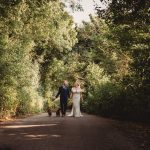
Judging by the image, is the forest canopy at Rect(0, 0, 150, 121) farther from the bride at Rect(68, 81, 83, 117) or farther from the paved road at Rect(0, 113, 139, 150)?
the paved road at Rect(0, 113, 139, 150)

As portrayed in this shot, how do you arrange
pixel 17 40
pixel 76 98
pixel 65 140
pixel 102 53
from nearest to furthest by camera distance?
1. pixel 65 140
2. pixel 17 40
3. pixel 76 98
4. pixel 102 53

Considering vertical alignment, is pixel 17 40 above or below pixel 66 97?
above

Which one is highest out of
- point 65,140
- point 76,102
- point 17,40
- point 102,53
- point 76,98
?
point 102,53

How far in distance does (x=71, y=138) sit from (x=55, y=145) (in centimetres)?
149

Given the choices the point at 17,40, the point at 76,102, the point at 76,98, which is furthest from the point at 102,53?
the point at 17,40

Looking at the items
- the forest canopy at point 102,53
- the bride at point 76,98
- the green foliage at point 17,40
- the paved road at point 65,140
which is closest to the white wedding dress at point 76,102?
the bride at point 76,98

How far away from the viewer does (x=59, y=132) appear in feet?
45.5

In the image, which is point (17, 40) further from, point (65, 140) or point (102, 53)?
point (102, 53)

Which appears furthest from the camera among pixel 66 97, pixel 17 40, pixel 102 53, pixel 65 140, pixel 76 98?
pixel 102 53

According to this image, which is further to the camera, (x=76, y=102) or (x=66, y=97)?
(x=76, y=102)

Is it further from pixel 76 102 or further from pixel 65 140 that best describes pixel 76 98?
pixel 65 140

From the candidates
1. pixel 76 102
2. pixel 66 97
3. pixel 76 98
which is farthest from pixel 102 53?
pixel 66 97

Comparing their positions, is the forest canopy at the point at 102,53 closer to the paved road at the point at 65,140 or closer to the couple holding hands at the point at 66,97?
the couple holding hands at the point at 66,97

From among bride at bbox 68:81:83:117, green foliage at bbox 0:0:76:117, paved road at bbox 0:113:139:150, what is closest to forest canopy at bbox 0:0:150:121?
green foliage at bbox 0:0:76:117
